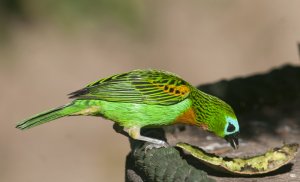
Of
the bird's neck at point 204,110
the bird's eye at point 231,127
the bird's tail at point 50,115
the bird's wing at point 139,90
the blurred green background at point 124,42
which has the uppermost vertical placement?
the blurred green background at point 124,42

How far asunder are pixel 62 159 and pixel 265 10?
4.56m

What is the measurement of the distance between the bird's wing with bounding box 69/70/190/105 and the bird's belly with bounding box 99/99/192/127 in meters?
0.05

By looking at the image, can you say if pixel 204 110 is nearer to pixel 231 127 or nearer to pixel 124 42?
pixel 231 127

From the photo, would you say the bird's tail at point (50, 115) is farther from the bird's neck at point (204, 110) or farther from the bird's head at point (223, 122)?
the bird's head at point (223, 122)

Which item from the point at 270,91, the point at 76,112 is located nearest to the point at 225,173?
the point at 76,112

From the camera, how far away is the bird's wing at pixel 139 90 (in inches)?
235

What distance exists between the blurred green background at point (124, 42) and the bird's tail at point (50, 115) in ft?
18.2

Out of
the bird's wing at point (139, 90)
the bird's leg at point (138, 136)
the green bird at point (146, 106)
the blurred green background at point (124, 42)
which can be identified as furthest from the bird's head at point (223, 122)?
the blurred green background at point (124, 42)

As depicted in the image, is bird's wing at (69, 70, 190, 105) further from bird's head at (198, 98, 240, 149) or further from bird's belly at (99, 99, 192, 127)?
bird's head at (198, 98, 240, 149)

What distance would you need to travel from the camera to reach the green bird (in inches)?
235

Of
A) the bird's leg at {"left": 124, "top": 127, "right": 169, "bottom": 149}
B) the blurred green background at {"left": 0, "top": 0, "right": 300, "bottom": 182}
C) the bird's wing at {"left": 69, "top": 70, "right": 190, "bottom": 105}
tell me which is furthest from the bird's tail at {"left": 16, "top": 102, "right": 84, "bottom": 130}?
the blurred green background at {"left": 0, "top": 0, "right": 300, "bottom": 182}

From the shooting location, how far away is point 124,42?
12852 mm

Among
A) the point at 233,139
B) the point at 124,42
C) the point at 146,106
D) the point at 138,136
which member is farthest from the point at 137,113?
the point at 124,42

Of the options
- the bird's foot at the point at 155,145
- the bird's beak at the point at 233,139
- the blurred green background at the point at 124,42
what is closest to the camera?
the bird's foot at the point at 155,145
